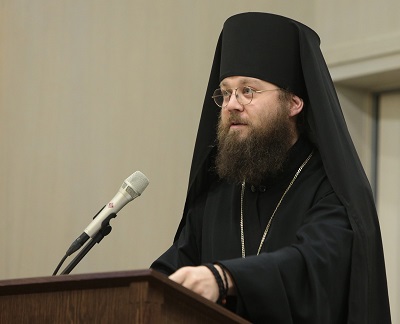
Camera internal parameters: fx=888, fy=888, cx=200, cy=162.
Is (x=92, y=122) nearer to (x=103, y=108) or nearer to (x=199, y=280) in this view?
(x=103, y=108)

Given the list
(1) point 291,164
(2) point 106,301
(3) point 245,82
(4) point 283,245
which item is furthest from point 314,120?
(2) point 106,301

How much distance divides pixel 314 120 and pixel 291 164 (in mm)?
243

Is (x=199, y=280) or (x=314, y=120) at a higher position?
(x=314, y=120)

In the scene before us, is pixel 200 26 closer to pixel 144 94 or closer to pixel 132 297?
pixel 144 94

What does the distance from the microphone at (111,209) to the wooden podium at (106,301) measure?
574 mm

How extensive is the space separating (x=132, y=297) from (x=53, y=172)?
3.27 metres

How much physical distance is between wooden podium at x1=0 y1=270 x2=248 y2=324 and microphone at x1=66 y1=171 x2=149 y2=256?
574 millimetres

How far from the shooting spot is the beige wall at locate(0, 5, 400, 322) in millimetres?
5320

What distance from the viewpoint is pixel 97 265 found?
5.39 meters

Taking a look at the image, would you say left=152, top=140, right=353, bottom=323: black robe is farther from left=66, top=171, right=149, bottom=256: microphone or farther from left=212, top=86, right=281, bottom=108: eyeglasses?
left=66, top=171, right=149, bottom=256: microphone

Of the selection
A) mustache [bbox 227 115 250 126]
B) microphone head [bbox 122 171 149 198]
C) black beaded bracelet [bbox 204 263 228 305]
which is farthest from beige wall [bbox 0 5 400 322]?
black beaded bracelet [bbox 204 263 228 305]

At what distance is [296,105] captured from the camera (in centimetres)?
360

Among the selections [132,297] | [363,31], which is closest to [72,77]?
[363,31]

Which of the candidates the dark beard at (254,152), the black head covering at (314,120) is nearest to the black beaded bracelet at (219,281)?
the black head covering at (314,120)
